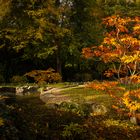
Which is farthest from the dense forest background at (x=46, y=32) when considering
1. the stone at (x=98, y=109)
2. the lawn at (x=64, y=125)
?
the lawn at (x=64, y=125)

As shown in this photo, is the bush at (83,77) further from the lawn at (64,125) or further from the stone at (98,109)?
the stone at (98,109)

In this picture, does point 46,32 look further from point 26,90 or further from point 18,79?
point 26,90

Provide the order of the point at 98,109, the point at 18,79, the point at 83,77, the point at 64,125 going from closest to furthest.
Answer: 1. the point at 64,125
2. the point at 98,109
3. the point at 18,79
4. the point at 83,77

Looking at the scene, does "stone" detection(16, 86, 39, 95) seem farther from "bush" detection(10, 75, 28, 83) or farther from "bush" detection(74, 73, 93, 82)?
"bush" detection(74, 73, 93, 82)

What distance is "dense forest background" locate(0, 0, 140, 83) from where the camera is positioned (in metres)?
28.1

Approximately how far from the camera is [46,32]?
28.6 meters

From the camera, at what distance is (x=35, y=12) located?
27.9 meters

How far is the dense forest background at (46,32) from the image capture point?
28109 mm

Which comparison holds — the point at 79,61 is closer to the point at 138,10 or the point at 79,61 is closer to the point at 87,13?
the point at 87,13

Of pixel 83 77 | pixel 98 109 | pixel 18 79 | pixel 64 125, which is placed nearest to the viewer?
pixel 64 125

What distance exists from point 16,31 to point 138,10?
62.0 ft

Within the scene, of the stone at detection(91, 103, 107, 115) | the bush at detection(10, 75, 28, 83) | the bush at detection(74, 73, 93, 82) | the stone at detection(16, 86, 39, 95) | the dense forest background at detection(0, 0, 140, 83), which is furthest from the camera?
the bush at detection(74, 73, 93, 82)

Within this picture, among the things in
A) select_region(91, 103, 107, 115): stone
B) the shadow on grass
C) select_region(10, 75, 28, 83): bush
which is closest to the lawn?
the shadow on grass

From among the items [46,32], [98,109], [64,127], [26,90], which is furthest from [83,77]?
[64,127]
